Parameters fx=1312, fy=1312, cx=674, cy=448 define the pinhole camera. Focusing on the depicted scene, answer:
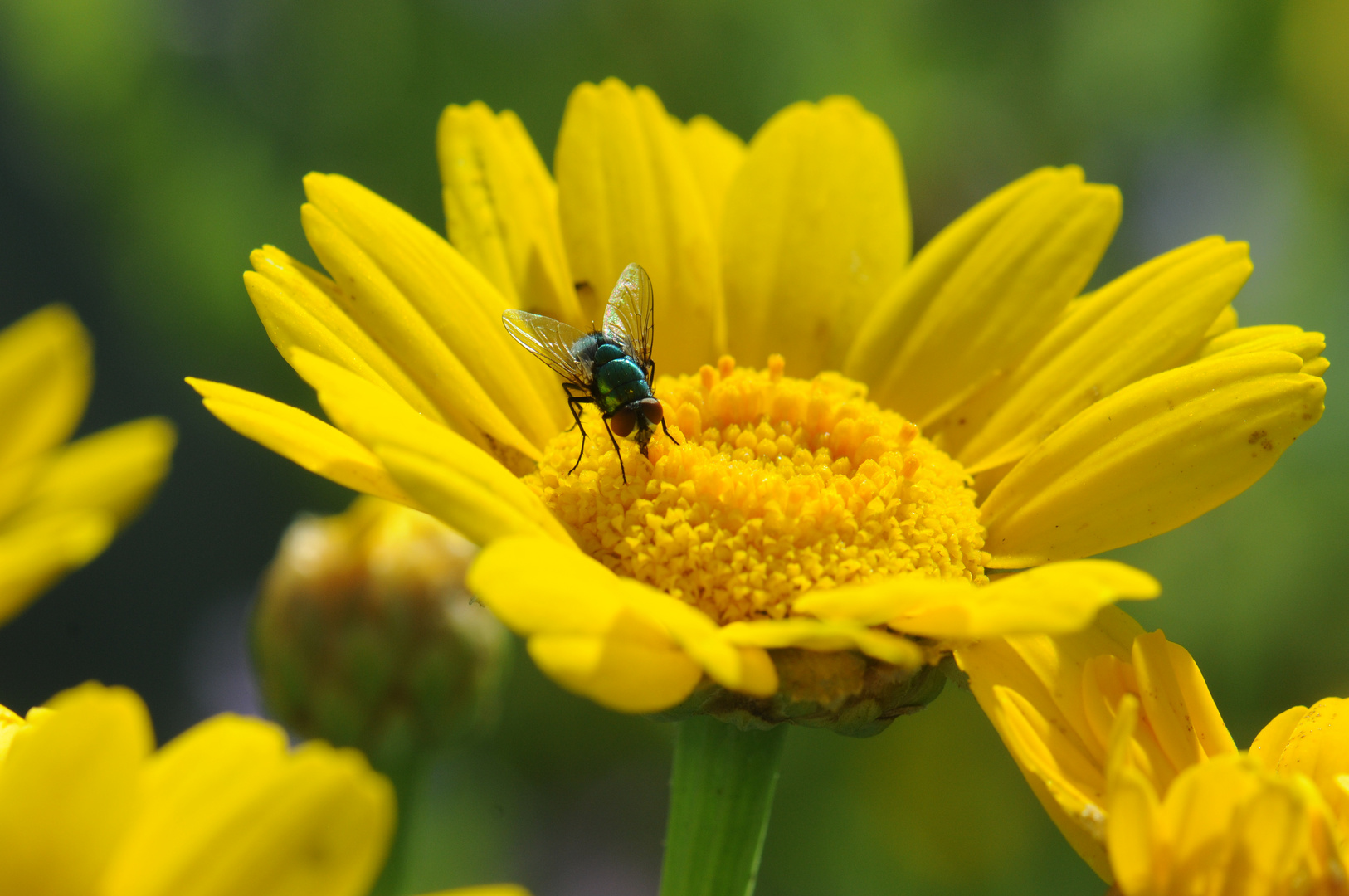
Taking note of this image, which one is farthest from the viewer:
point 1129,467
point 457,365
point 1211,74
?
point 1211,74

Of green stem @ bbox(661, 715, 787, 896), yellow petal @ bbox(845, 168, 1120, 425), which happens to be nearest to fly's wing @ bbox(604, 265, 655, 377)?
yellow petal @ bbox(845, 168, 1120, 425)

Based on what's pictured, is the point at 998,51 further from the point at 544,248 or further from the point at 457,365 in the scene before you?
the point at 457,365

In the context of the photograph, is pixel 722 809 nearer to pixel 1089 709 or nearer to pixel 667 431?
pixel 1089 709

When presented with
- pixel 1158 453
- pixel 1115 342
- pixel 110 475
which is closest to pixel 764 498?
pixel 1158 453

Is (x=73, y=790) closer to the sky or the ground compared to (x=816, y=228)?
closer to the ground

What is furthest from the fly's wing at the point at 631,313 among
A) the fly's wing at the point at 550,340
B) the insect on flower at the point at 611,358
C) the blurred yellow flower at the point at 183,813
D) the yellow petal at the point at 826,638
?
the blurred yellow flower at the point at 183,813

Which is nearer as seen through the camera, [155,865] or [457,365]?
[155,865]

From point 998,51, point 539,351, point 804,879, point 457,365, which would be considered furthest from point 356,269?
point 998,51

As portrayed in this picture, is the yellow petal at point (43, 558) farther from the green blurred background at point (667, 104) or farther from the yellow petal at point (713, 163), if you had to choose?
the green blurred background at point (667, 104)
